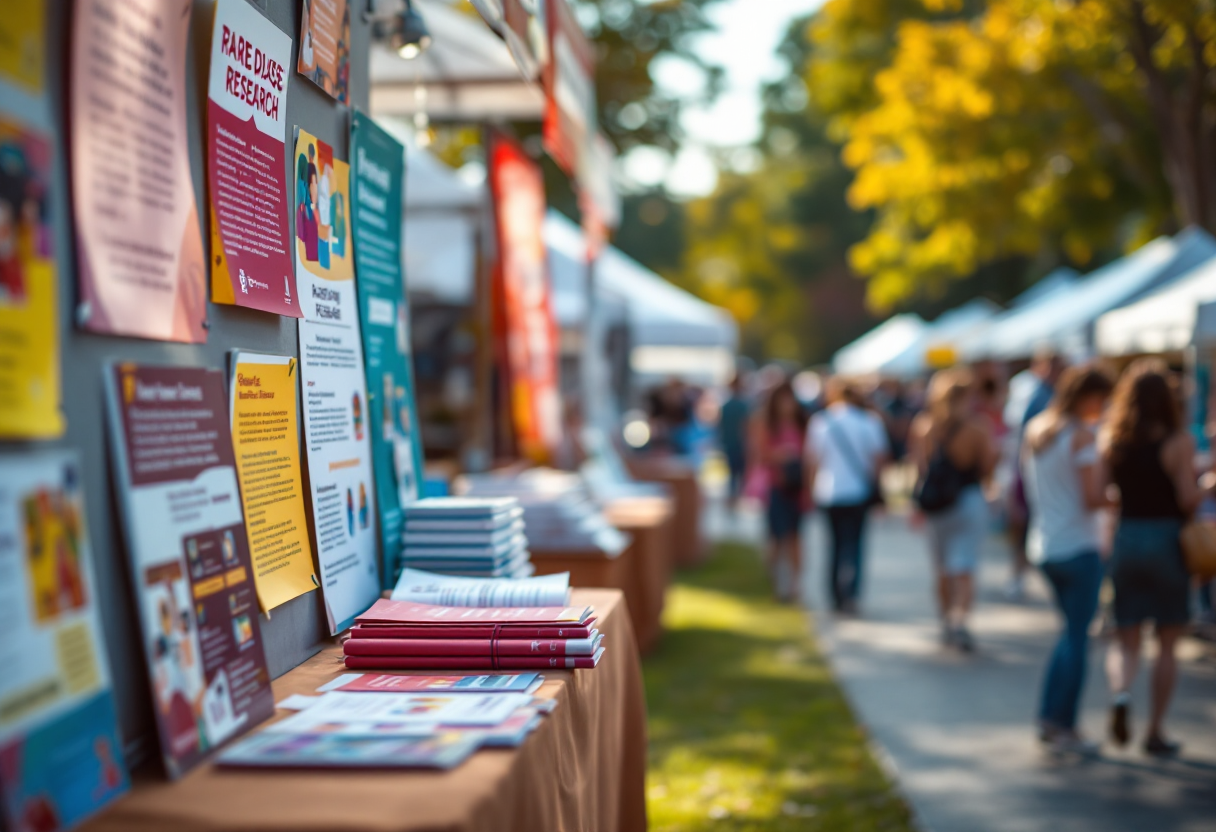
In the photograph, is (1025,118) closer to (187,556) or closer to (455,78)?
(455,78)

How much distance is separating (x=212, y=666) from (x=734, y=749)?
3923 mm

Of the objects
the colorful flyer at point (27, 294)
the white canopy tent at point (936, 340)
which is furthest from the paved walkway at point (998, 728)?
the white canopy tent at point (936, 340)

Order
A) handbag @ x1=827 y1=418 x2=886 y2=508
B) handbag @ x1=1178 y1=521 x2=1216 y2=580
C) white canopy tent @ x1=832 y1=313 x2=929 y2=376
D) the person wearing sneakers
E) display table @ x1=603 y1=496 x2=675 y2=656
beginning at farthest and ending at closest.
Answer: white canopy tent @ x1=832 y1=313 x2=929 y2=376, handbag @ x1=827 y1=418 x2=886 y2=508, display table @ x1=603 y1=496 x2=675 y2=656, the person wearing sneakers, handbag @ x1=1178 y1=521 x2=1216 y2=580

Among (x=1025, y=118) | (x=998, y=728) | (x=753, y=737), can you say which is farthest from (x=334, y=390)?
(x=1025, y=118)

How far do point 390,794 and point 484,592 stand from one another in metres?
1.09

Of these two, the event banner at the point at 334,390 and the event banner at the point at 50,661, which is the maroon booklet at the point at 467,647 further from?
the event banner at the point at 50,661

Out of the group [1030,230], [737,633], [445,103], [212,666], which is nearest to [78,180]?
[212,666]

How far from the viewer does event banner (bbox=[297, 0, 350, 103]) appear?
2.51 metres

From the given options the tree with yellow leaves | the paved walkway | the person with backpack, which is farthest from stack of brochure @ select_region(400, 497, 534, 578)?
the tree with yellow leaves

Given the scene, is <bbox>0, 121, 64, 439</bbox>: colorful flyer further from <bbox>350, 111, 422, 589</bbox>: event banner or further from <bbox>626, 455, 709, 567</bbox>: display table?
<bbox>626, 455, 709, 567</bbox>: display table

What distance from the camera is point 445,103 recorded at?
7.59m

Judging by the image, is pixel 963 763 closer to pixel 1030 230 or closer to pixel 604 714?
pixel 604 714

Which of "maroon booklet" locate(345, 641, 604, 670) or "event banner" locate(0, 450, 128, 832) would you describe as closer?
"event banner" locate(0, 450, 128, 832)

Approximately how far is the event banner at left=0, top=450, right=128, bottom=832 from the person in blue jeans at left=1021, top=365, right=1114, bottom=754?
15.5ft
